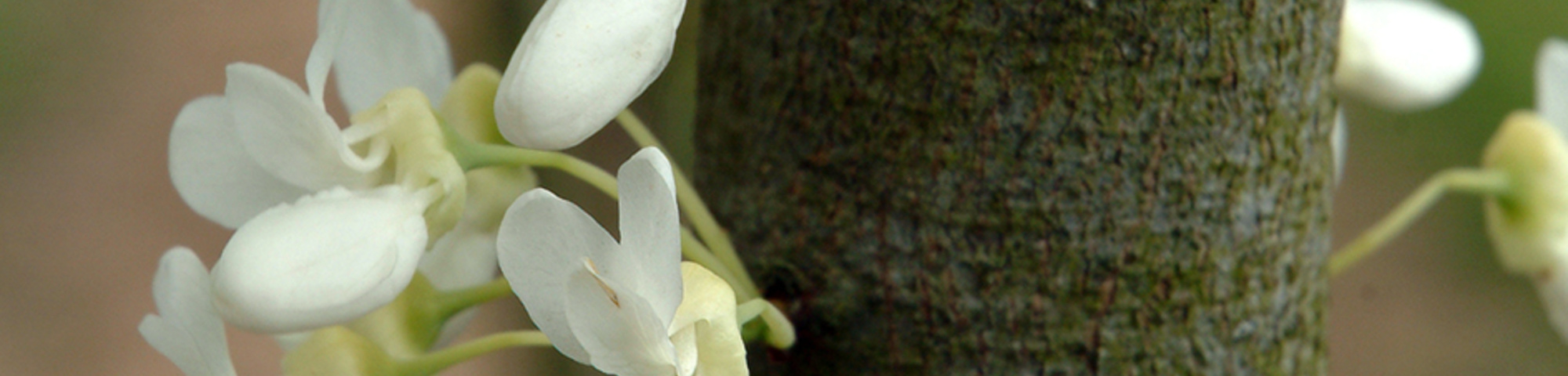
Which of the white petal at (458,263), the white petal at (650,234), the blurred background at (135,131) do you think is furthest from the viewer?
the blurred background at (135,131)

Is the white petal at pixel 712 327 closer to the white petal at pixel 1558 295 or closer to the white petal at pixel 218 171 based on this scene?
the white petal at pixel 218 171

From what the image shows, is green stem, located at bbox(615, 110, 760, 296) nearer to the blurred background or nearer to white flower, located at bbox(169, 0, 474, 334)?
white flower, located at bbox(169, 0, 474, 334)

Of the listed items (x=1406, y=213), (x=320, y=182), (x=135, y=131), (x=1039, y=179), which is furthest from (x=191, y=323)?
(x=135, y=131)

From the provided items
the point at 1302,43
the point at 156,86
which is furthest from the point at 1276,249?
the point at 156,86

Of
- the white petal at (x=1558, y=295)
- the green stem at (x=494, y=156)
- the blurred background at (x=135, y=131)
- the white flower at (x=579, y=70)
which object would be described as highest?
the white flower at (x=579, y=70)

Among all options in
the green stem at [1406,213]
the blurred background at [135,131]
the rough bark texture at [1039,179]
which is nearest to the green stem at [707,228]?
the rough bark texture at [1039,179]

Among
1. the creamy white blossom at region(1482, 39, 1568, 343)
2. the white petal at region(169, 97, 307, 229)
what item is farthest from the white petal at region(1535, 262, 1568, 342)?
the white petal at region(169, 97, 307, 229)

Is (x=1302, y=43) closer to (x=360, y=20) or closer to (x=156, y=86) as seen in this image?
(x=360, y=20)
